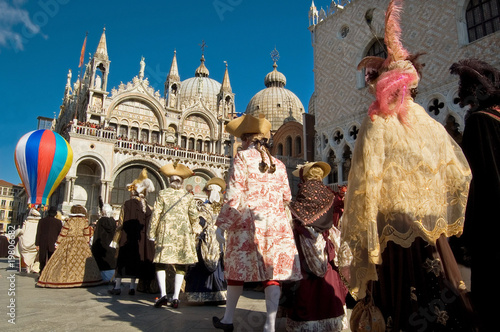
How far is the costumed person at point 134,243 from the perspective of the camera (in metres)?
5.51

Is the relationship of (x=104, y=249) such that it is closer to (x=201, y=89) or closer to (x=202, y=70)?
(x=201, y=89)

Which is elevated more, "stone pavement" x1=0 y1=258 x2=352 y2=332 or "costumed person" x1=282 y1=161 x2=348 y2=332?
"costumed person" x1=282 y1=161 x2=348 y2=332

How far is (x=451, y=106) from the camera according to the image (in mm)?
12273

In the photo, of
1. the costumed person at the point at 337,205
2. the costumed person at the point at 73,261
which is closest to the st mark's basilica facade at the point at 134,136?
the costumed person at the point at 73,261

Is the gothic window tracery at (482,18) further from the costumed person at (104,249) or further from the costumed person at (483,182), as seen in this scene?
the costumed person at (104,249)

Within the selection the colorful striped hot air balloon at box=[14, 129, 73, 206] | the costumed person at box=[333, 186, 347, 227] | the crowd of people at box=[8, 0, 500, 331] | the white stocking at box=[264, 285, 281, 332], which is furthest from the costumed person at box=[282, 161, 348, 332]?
the colorful striped hot air balloon at box=[14, 129, 73, 206]

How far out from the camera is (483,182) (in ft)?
7.13

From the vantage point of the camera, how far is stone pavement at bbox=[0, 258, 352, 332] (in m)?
3.36

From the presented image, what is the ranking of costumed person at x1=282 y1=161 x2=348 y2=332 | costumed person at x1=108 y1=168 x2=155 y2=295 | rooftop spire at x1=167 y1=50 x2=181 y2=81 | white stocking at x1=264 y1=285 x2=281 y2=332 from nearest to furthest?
white stocking at x1=264 y1=285 x2=281 y2=332, costumed person at x1=282 y1=161 x2=348 y2=332, costumed person at x1=108 y1=168 x2=155 y2=295, rooftop spire at x1=167 y1=50 x2=181 y2=81

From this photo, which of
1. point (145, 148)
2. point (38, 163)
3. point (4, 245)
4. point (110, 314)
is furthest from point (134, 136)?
point (110, 314)

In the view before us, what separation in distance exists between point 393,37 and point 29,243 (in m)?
10.2

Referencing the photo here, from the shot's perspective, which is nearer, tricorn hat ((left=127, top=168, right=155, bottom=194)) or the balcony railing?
tricorn hat ((left=127, top=168, right=155, bottom=194))

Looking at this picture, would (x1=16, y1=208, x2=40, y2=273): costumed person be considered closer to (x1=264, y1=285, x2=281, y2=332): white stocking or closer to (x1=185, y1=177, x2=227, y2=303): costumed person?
(x1=185, y1=177, x2=227, y2=303): costumed person

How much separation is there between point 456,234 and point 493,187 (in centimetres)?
37
